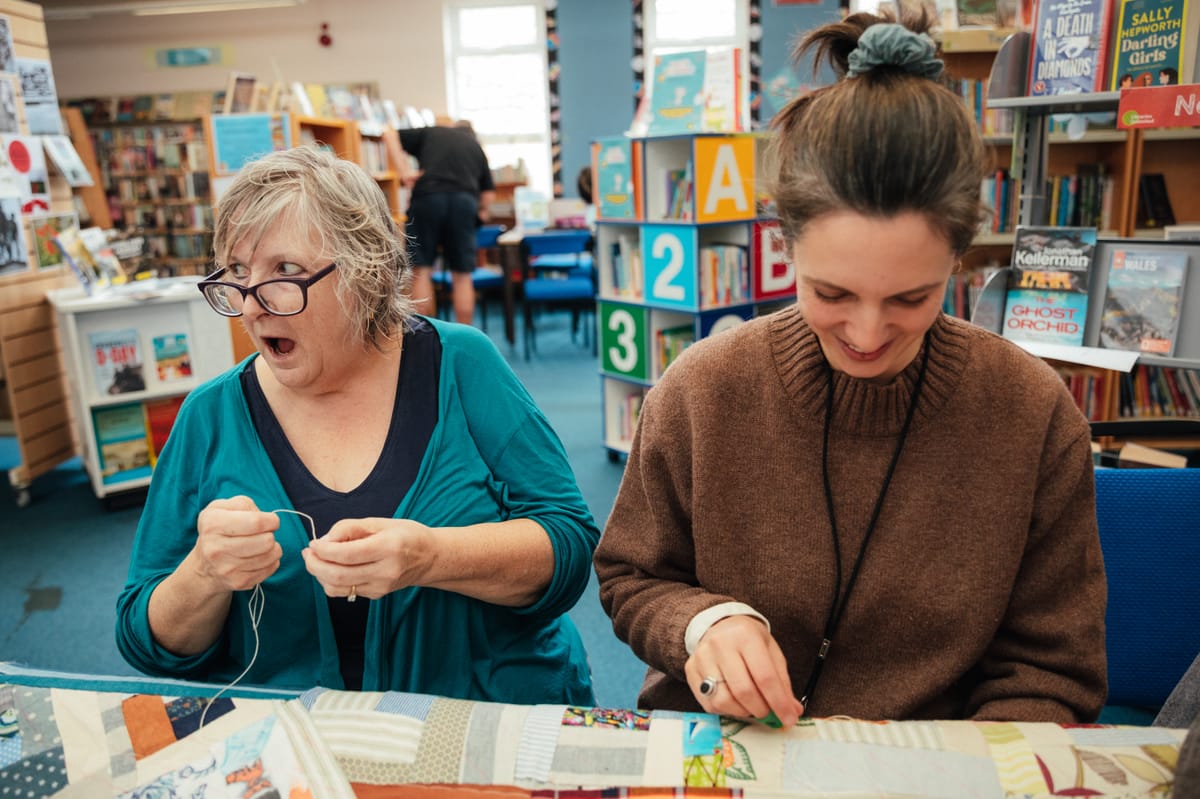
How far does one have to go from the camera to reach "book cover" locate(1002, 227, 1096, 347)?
5.60 feet

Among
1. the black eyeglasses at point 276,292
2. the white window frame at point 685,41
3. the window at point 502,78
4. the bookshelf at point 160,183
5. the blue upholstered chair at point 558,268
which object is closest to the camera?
the black eyeglasses at point 276,292

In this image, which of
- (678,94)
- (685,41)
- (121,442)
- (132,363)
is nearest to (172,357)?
(132,363)

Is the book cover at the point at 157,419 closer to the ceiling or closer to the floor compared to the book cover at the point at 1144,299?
closer to the floor

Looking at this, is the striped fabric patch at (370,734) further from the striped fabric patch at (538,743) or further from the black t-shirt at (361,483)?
the black t-shirt at (361,483)

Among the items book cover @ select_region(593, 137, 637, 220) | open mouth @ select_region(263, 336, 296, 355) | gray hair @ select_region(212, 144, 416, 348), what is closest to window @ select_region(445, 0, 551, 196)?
book cover @ select_region(593, 137, 637, 220)

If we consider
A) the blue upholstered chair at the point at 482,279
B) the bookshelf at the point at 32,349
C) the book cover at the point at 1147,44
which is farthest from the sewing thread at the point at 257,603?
the blue upholstered chair at the point at 482,279

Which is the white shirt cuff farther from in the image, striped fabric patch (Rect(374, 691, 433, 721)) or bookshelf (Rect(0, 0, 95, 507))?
bookshelf (Rect(0, 0, 95, 507))

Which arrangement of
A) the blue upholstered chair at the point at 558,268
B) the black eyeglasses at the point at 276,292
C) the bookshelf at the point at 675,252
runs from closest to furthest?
the black eyeglasses at the point at 276,292, the bookshelf at the point at 675,252, the blue upholstered chair at the point at 558,268

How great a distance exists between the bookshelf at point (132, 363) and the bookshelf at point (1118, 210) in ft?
10.8

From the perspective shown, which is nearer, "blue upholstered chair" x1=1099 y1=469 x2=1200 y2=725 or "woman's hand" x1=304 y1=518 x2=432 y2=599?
"woman's hand" x1=304 y1=518 x2=432 y2=599

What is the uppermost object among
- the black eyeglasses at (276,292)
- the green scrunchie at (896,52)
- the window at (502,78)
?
the window at (502,78)

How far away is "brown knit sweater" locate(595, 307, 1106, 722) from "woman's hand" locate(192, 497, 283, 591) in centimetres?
43

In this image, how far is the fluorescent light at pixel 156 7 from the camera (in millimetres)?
8789

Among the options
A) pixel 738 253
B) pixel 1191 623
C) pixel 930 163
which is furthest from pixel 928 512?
pixel 738 253
